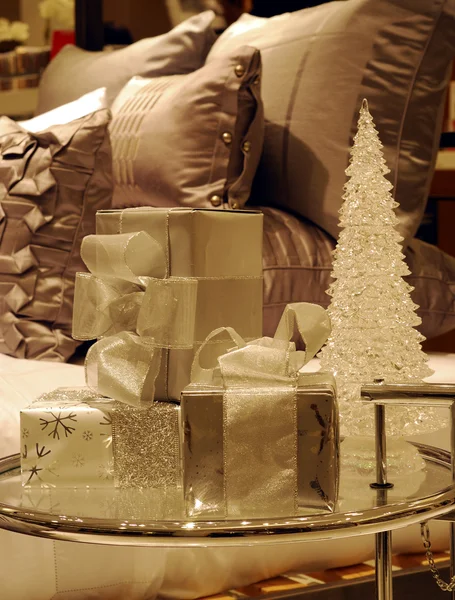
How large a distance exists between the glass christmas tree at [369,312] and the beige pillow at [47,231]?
0.58 metres

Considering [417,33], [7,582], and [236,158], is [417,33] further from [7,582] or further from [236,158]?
[7,582]

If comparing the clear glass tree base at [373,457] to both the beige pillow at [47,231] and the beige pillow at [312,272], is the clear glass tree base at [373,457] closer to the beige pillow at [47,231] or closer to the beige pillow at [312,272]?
the beige pillow at [312,272]

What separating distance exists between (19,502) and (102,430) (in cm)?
10

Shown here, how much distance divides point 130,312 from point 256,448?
0.21m

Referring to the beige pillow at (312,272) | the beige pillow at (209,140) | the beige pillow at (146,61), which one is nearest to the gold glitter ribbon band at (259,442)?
the beige pillow at (312,272)

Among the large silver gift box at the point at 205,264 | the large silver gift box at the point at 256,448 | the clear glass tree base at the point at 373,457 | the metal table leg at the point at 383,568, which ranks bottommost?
the metal table leg at the point at 383,568

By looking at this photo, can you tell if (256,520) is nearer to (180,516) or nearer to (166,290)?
(180,516)

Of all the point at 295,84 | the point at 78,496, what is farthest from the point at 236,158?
the point at 78,496

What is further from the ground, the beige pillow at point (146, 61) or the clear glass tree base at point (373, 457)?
the beige pillow at point (146, 61)

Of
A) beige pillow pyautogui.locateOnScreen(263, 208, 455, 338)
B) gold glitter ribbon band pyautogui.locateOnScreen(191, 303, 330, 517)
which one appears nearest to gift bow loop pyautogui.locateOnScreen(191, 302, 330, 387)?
gold glitter ribbon band pyautogui.locateOnScreen(191, 303, 330, 517)

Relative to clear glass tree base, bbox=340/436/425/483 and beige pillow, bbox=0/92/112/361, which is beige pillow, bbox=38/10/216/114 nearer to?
beige pillow, bbox=0/92/112/361

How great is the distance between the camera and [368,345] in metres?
1.04

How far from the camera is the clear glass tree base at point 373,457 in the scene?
3.04 ft

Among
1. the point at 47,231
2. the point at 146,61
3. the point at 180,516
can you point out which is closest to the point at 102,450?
the point at 180,516
